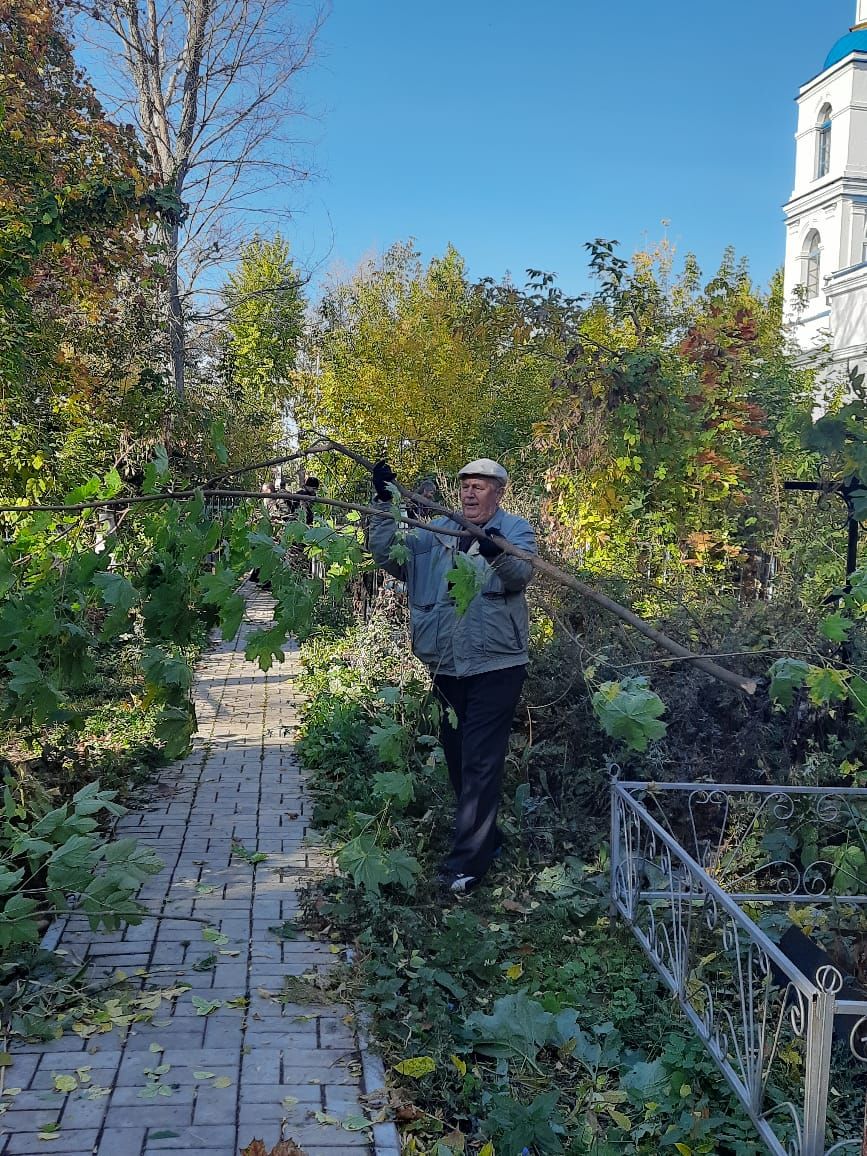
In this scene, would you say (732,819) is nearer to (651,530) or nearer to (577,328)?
(651,530)

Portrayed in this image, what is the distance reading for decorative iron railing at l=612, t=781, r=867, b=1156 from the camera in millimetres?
2807

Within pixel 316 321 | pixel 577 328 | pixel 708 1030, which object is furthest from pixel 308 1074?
pixel 316 321

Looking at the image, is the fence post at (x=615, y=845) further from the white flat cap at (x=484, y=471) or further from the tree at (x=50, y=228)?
the tree at (x=50, y=228)

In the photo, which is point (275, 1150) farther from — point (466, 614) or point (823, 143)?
point (823, 143)

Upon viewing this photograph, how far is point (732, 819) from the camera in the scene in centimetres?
510

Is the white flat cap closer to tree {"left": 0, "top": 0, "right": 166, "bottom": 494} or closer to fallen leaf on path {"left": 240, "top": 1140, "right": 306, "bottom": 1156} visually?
fallen leaf on path {"left": 240, "top": 1140, "right": 306, "bottom": 1156}

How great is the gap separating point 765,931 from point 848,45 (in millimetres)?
43480

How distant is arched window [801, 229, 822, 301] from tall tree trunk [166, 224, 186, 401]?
30332 millimetres

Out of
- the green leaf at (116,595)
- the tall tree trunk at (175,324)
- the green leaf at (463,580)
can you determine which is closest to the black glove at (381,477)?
the green leaf at (463,580)

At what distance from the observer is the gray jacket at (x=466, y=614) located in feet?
14.8

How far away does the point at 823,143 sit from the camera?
40.8 meters

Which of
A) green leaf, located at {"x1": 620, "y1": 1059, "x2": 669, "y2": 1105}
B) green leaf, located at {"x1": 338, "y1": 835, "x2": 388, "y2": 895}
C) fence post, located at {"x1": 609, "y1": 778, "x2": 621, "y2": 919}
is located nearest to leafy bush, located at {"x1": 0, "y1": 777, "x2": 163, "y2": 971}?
green leaf, located at {"x1": 338, "y1": 835, "x2": 388, "y2": 895}

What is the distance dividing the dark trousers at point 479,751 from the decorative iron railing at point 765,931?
1.96ft

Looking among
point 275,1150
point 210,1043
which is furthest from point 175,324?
point 275,1150
